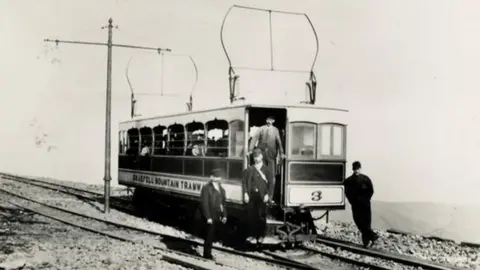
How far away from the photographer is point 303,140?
11.8 m

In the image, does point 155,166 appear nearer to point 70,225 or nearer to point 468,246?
point 70,225

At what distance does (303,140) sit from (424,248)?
3347 millimetres

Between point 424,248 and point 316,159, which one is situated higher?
point 316,159

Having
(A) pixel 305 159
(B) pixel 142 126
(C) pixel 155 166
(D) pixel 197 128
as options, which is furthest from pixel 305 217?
(B) pixel 142 126

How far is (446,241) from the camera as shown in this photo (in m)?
13.1

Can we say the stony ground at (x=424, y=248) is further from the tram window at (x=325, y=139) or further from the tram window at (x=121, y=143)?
the tram window at (x=121, y=143)

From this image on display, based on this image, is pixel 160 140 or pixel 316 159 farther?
pixel 160 140

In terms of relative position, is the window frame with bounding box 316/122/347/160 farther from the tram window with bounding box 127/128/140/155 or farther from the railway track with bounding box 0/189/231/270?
the tram window with bounding box 127/128/140/155

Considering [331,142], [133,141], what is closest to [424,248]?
[331,142]

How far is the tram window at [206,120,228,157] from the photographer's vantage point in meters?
12.3

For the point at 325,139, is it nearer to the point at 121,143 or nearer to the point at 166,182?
the point at 166,182

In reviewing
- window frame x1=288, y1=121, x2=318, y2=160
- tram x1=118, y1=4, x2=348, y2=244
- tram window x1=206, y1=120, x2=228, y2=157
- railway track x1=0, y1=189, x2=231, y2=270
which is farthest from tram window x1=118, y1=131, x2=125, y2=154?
window frame x1=288, y1=121, x2=318, y2=160

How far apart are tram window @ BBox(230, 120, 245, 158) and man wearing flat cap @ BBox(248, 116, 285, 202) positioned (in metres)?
0.25

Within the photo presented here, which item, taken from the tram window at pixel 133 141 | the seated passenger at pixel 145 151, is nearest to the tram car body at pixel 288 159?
the seated passenger at pixel 145 151
